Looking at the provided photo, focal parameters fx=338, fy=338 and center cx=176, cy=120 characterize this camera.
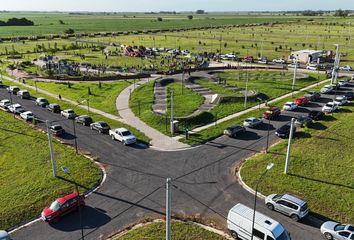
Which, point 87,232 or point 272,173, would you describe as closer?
point 87,232

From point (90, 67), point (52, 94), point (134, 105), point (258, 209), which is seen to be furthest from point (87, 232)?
point (90, 67)

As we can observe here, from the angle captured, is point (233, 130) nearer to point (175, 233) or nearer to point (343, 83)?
point (175, 233)

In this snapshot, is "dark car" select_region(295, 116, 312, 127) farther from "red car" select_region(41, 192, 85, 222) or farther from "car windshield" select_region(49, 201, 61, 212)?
"car windshield" select_region(49, 201, 61, 212)

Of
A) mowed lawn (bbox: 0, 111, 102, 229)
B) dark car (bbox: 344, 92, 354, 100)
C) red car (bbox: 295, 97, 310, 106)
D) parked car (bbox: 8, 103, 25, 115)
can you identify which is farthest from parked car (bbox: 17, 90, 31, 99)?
dark car (bbox: 344, 92, 354, 100)

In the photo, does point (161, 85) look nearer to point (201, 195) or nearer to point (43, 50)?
point (201, 195)

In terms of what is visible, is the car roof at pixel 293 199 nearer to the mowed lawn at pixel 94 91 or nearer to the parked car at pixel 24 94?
the mowed lawn at pixel 94 91

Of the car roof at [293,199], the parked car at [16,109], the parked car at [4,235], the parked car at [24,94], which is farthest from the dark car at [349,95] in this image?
the parked car at [24,94]

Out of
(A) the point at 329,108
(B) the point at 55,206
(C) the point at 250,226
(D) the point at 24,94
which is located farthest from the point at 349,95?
(D) the point at 24,94
